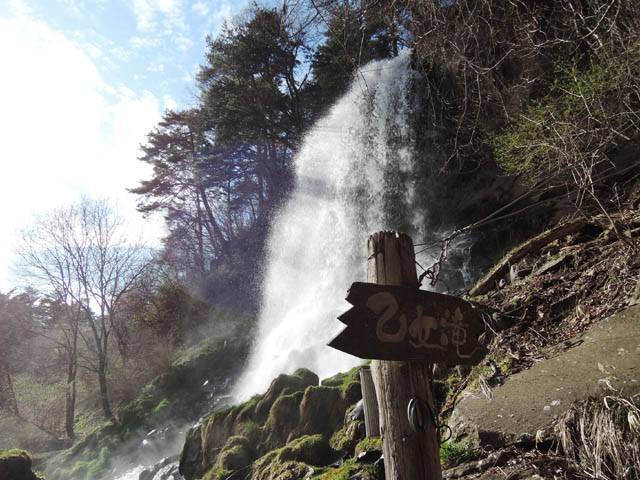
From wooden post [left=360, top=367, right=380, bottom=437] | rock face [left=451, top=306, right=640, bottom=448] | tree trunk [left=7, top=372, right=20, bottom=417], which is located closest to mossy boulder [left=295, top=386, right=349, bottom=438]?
wooden post [left=360, top=367, right=380, bottom=437]

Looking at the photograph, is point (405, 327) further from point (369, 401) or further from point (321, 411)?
point (321, 411)

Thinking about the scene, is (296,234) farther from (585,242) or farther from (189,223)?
(585,242)

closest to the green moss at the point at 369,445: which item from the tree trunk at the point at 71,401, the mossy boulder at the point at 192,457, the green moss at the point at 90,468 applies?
the mossy boulder at the point at 192,457

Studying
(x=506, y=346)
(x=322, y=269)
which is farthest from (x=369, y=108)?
(x=506, y=346)

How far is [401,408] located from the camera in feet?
5.34

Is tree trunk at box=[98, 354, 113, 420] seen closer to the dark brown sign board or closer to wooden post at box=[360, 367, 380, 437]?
wooden post at box=[360, 367, 380, 437]

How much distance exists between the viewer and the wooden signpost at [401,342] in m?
1.55

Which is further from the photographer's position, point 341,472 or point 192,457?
point 192,457

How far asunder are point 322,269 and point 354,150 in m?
4.73

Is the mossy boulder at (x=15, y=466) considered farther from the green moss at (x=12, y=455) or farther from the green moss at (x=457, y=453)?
the green moss at (x=457, y=453)

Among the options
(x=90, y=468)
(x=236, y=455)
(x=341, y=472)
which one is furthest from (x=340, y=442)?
(x=90, y=468)

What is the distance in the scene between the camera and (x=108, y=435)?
1391 centimetres

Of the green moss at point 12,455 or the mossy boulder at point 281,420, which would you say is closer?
the mossy boulder at point 281,420

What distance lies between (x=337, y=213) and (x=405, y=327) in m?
12.6
